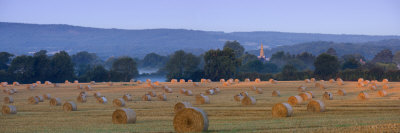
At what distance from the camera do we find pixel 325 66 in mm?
73812

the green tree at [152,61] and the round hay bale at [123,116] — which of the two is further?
the green tree at [152,61]

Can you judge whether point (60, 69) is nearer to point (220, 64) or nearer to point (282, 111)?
point (220, 64)

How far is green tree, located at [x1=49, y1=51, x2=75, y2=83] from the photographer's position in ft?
259

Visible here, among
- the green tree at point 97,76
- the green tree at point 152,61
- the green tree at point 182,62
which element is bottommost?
Answer: the green tree at point 152,61

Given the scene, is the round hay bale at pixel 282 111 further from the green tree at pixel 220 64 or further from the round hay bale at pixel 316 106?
the green tree at pixel 220 64

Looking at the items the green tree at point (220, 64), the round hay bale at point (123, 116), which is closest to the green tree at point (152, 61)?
the green tree at point (220, 64)

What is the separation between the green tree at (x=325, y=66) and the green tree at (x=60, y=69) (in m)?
42.9

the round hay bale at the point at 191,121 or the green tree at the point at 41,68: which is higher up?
the round hay bale at the point at 191,121

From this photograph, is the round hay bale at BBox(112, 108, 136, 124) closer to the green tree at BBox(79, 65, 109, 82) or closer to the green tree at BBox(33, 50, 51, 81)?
the green tree at BBox(79, 65, 109, 82)

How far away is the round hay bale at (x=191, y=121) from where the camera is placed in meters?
16.6

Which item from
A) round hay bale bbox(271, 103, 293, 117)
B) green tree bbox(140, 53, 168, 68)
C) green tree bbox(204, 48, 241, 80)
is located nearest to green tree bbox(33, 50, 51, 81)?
green tree bbox(204, 48, 241, 80)

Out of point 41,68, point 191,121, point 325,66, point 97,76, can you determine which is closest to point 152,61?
point 97,76

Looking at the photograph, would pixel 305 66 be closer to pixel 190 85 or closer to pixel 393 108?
pixel 190 85

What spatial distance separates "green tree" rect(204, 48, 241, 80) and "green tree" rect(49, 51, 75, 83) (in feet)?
79.9
